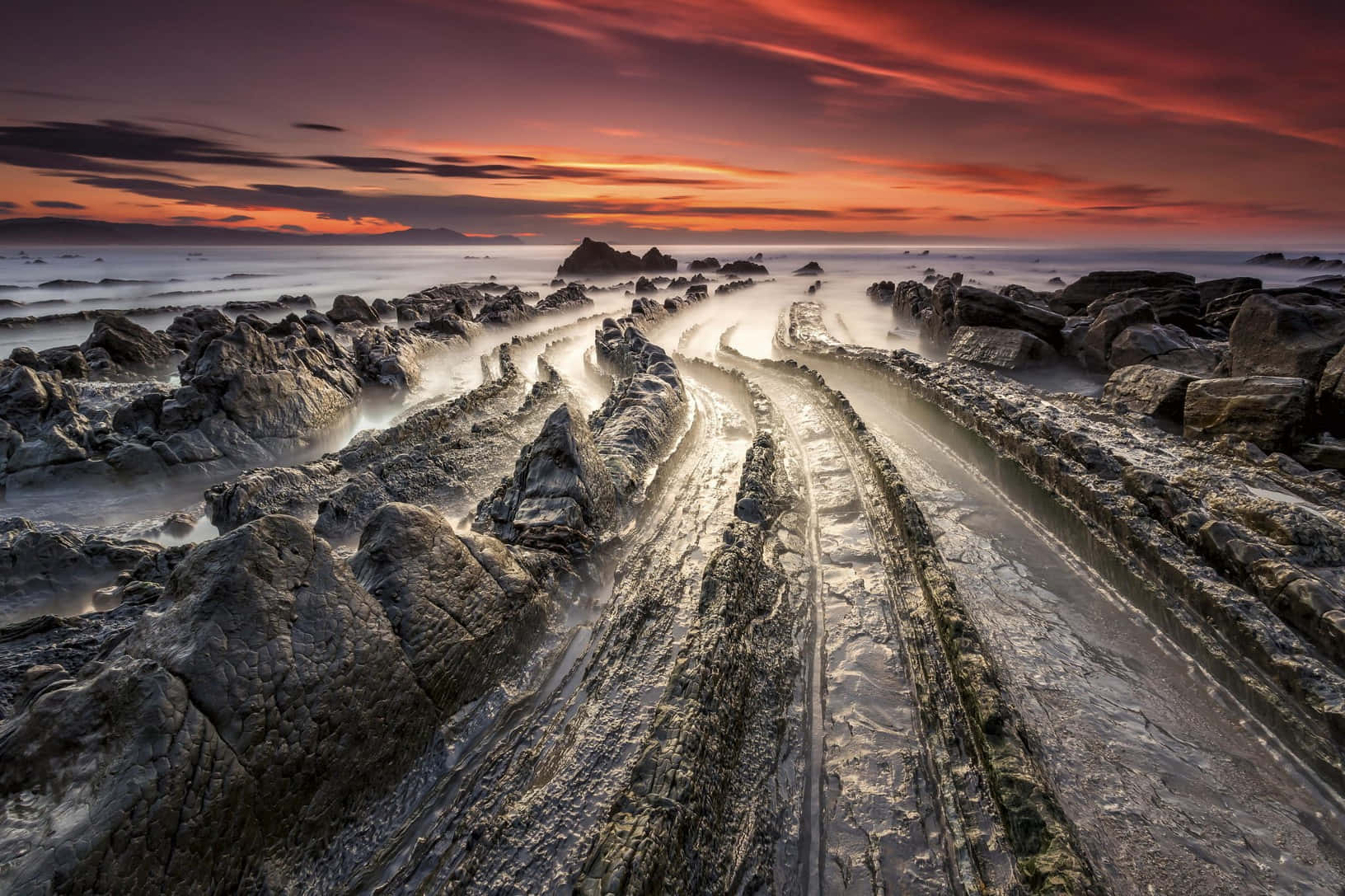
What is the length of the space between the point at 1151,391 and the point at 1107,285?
16.9 meters

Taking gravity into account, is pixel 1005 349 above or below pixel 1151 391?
above

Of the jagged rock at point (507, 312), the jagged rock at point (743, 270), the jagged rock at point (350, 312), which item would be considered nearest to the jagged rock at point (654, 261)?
the jagged rock at point (743, 270)

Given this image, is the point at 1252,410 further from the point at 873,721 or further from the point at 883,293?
the point at 883,293

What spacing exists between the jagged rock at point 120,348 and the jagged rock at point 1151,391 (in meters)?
20.6

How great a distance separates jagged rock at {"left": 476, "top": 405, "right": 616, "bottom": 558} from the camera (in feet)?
18.9

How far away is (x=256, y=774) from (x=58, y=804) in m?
0.68

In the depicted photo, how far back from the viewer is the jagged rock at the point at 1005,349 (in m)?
13.6

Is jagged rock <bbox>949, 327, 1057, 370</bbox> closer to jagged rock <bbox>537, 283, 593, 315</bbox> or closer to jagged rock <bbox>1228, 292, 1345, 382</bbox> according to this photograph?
jagged rock <bbox>1228, 292, 1345, 382</bbox>

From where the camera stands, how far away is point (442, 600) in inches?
154

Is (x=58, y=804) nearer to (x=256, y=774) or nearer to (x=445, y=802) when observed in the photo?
(x=256, y=774)

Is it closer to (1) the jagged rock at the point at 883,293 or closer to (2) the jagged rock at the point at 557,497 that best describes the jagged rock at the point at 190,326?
(2) the jagged rock at the point at 557,497

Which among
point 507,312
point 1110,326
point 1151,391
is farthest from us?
point 507,312

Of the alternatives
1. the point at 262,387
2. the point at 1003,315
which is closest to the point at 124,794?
the point at 262,387

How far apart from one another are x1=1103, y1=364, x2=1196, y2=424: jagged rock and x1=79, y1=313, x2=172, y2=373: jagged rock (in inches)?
812
